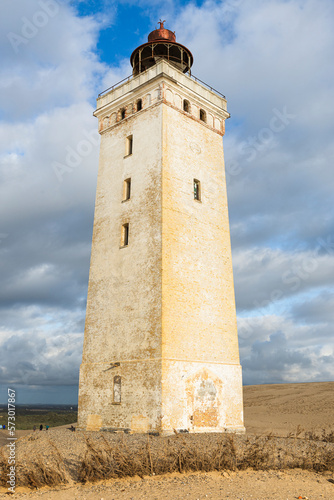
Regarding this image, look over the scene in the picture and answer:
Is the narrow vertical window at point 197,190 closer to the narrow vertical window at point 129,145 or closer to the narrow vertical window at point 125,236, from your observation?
the narrow vertical window at point 125,236

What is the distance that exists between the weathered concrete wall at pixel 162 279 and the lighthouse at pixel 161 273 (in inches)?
2.1

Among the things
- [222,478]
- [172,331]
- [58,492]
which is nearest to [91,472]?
[58,492]

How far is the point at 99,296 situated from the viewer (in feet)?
64.8

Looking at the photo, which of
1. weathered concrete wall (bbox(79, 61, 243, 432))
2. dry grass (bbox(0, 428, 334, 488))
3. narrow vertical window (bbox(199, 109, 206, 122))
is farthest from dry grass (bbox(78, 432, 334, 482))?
narrow vertical window (bbox(199, 109, 206, 122))

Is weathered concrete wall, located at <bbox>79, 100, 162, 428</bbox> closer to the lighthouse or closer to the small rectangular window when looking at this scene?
the lighthouse

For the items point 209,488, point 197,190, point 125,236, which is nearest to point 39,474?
point 209,488

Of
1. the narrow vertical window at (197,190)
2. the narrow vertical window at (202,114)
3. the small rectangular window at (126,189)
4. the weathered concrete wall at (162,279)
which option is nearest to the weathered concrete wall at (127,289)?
the weathered concrete wall at (162,279)

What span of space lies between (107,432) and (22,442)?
4019 millimetres

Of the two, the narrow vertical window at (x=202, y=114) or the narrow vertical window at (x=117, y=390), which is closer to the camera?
the narrow vertical window at (x=117, y=390)

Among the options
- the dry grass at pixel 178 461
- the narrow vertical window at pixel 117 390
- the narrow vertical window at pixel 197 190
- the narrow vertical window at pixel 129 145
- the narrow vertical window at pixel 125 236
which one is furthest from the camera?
the narrow vertical window at pixel 129 145

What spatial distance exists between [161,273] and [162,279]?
273mm

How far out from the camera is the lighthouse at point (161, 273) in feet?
54.3

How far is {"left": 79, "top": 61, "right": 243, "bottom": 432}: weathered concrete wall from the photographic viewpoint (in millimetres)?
16547

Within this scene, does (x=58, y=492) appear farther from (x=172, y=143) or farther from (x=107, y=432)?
(x=172, y=143)
